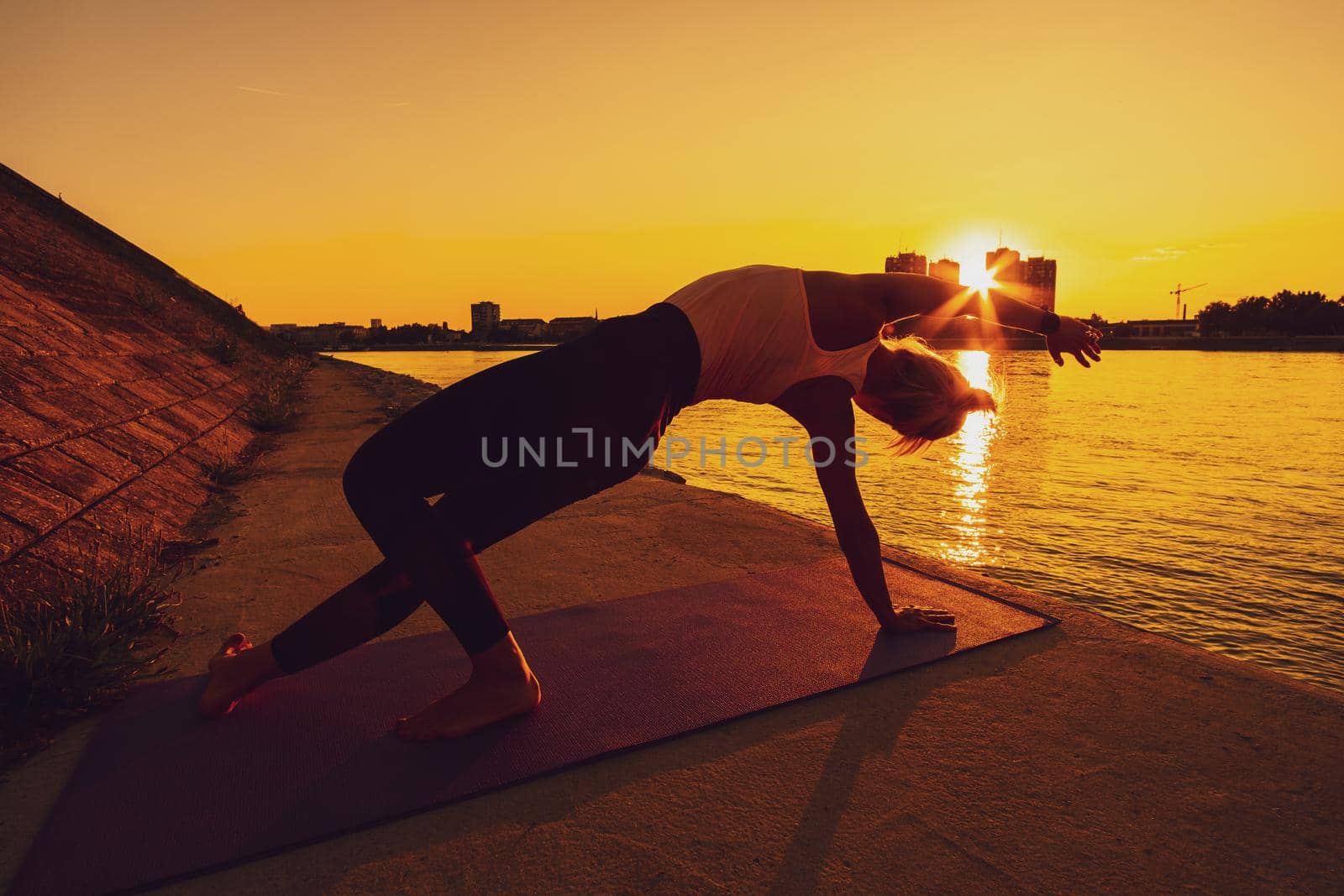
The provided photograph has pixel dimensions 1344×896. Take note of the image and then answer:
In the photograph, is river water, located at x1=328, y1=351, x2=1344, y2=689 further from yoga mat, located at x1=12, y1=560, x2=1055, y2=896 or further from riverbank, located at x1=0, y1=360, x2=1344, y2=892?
yoga mat, located at x1=12, y1=560, x2=1055, y2=896

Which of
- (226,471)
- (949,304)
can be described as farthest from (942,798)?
(226,471)

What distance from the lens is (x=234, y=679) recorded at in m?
2.28

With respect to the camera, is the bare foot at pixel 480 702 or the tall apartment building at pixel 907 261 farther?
the tall apartment building at pixel 907 261

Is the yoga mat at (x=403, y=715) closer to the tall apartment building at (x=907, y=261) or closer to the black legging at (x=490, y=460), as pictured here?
the black legging at (x=490, y=460)

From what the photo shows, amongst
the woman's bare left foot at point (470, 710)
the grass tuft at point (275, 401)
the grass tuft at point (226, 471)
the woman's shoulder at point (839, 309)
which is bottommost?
the woman's bare left foot at point (470, 710)

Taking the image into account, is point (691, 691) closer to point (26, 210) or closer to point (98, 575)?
point (98, 575)

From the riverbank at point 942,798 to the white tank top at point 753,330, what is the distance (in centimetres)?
104

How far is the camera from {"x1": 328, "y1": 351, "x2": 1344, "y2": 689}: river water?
3.96 meters

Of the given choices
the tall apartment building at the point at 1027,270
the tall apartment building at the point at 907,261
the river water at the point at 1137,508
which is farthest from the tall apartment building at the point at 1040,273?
the river water at the point at 1137,508

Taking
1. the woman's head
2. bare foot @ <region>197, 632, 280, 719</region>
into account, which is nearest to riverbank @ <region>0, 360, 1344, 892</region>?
bare foot @ <region>197, 632, 280, 719</region>

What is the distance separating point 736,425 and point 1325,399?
1674 centimetres

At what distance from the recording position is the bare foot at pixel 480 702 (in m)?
2.17

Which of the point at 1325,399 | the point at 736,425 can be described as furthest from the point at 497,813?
the point at 1325,399

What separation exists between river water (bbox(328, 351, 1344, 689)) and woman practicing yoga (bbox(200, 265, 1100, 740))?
1935mm
